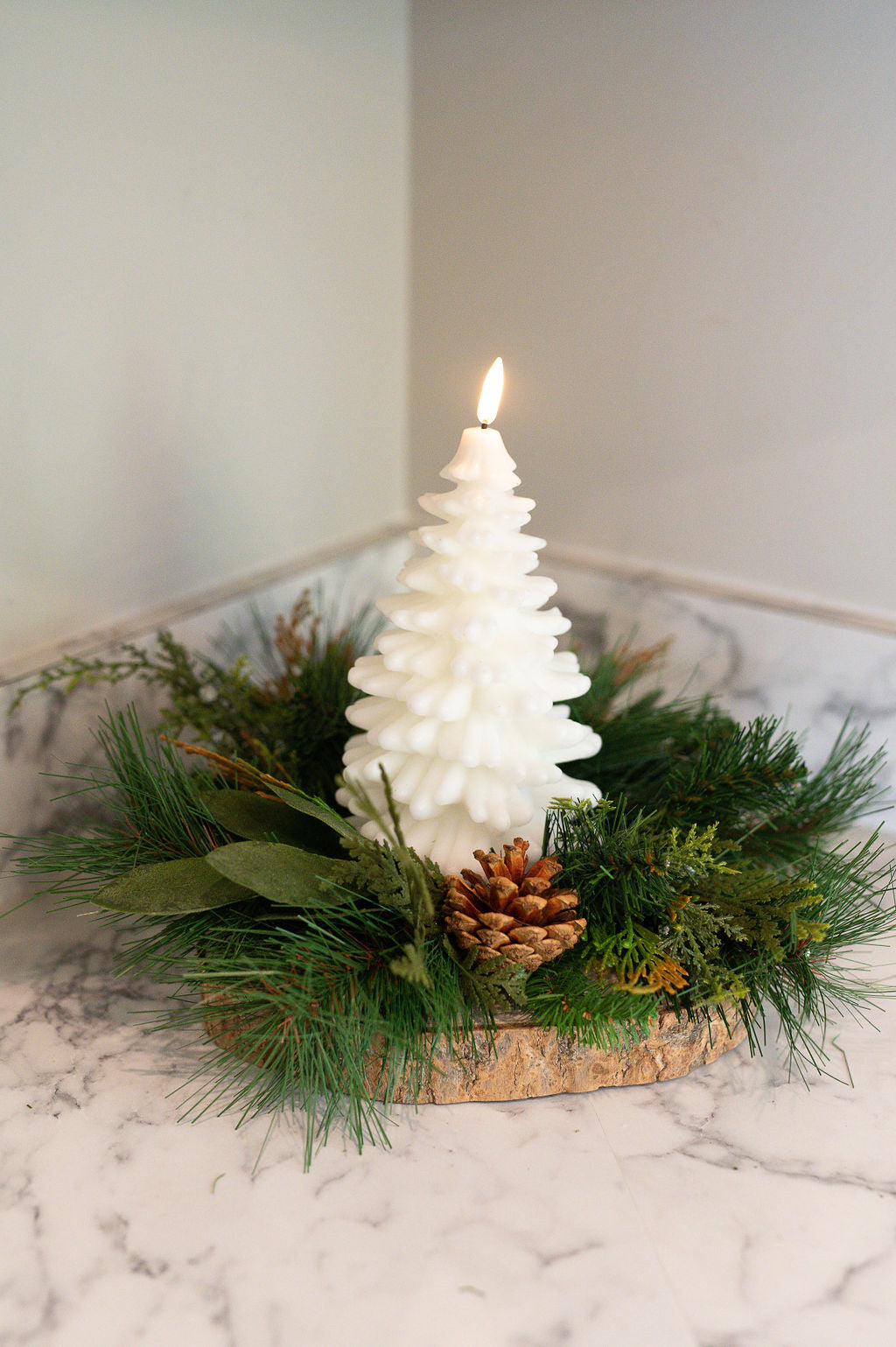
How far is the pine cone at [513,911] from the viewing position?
43cm

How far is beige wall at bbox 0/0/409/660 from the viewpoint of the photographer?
0.54 metres

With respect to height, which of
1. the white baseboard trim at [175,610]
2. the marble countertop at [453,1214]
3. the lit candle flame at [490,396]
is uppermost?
the lit candle flame at [490,396]

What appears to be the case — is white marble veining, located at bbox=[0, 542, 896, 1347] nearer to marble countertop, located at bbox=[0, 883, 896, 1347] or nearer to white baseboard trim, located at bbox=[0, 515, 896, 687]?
marble countertop, located at bbox=[0, 883, 896, 1347]

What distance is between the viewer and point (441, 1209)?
41 cm

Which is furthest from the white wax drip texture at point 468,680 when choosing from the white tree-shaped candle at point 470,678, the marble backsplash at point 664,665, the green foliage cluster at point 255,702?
the marble backsplash at point 664,665

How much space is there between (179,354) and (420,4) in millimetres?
329

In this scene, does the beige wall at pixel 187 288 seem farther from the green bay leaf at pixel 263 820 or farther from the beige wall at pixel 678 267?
the green bay leaf at pixel 263 820

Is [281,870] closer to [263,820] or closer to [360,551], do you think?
[263,820]

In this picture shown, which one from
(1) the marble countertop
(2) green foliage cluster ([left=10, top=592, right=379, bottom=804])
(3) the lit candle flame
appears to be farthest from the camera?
(2) green foliage cluster ([left=10, top=592, right=379, bottom=804])

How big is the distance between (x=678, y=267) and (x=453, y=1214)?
57cm

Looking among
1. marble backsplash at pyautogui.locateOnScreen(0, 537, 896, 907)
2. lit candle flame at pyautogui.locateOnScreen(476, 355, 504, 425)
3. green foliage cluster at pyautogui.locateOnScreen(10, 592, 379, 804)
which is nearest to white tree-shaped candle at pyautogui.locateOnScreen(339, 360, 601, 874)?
lit candle flame at pyautogui.locateOnScreen(476, 355, 504, 425)

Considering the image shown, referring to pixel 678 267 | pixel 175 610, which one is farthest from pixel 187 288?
pixel 678 267

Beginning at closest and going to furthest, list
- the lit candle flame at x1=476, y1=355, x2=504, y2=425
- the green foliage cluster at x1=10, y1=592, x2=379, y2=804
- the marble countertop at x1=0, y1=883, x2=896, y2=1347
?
the marble countertop at x1=0, y1=883, x2=896, y2=1347 → the lit candle flame at x1=476, y1=355, x2=504, y2=425 → the green foliage cluster at x1=10, y1=592, x2=379, y2=804

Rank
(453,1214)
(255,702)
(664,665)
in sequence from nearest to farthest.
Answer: (453,1214)
(255,702)
(664,665)
